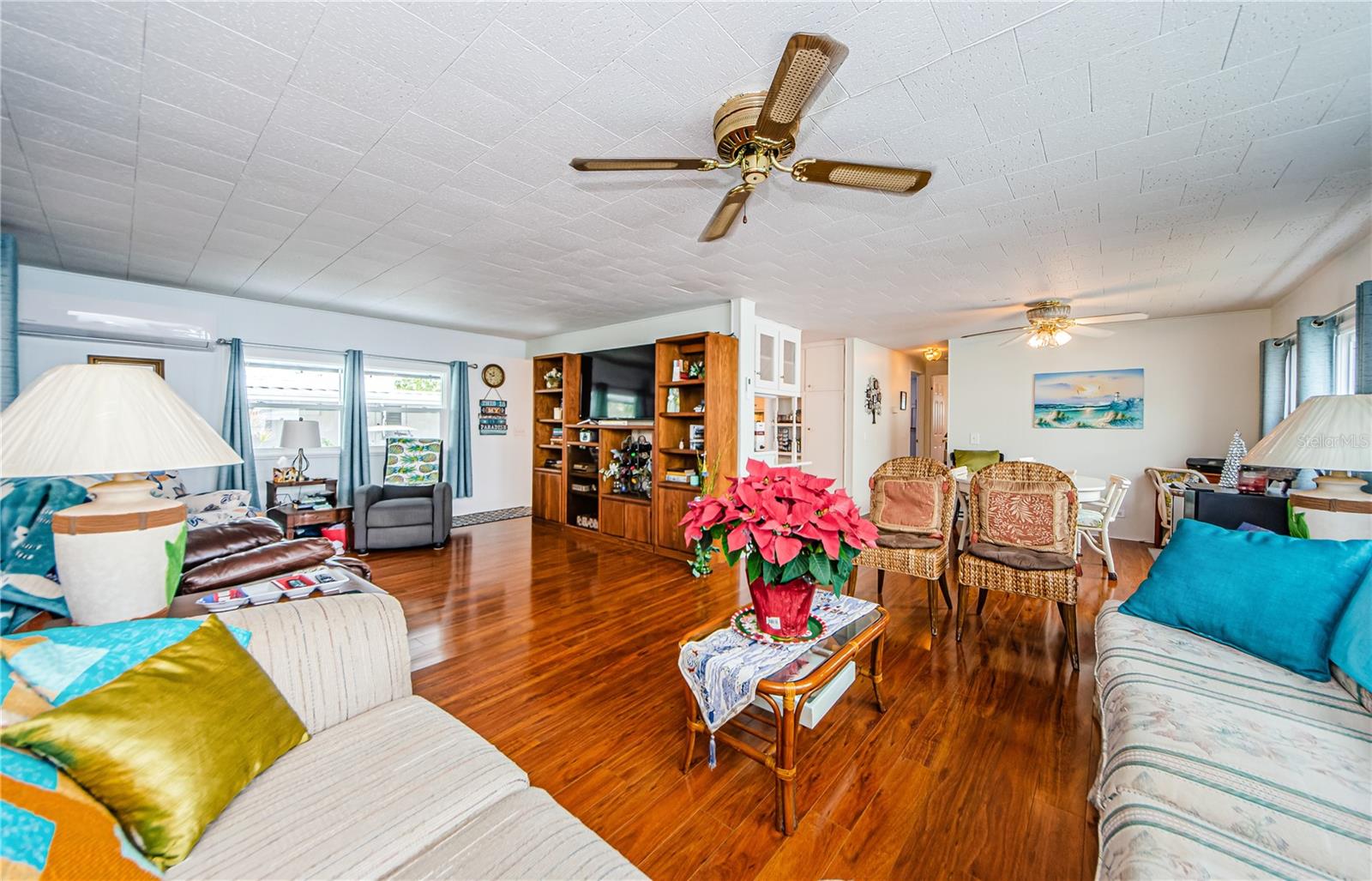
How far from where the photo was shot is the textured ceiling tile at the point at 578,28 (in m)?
1.45

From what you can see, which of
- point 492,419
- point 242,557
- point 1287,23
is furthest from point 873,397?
point 242,557

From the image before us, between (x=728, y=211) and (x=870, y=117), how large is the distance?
0.65 metres

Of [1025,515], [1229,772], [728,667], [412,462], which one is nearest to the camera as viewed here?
[1229,772]

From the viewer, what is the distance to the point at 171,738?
94 centimetres

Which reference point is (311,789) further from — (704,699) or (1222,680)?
(1222,680)

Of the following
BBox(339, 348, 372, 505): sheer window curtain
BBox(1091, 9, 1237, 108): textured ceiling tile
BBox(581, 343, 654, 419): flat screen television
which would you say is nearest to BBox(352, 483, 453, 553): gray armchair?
BBox(339, 348, 372, 505): sheer window curtain

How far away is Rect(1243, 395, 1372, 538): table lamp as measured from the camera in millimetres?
1856

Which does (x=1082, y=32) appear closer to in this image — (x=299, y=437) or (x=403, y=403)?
(x=299, y=437)

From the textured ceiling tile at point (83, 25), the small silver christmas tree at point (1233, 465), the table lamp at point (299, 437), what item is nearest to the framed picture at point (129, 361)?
the table lamp at point (299, 437)

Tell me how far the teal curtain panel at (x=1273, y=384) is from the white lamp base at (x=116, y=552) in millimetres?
7046

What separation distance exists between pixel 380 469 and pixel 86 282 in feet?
9.21

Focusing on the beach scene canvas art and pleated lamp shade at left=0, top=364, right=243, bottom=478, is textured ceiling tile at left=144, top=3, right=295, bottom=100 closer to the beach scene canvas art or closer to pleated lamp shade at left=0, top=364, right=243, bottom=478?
pleated lamp shade at left=0, top=364, right=243, bottom=478

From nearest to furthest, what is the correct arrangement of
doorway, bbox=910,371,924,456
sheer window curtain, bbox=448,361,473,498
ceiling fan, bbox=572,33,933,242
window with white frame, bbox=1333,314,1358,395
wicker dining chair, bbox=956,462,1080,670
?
ceiling fan, bbox=572,33,933,242 < wicker dining chair, bbox=956,462,1080,670 < window with white frame, bbox=1333,314,1358,395 < sheer window curtain, bbox=448,361,473,498 < doorway, bbox=910,371,924,456

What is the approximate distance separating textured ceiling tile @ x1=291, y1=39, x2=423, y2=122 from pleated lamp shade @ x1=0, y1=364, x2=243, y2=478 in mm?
1183
